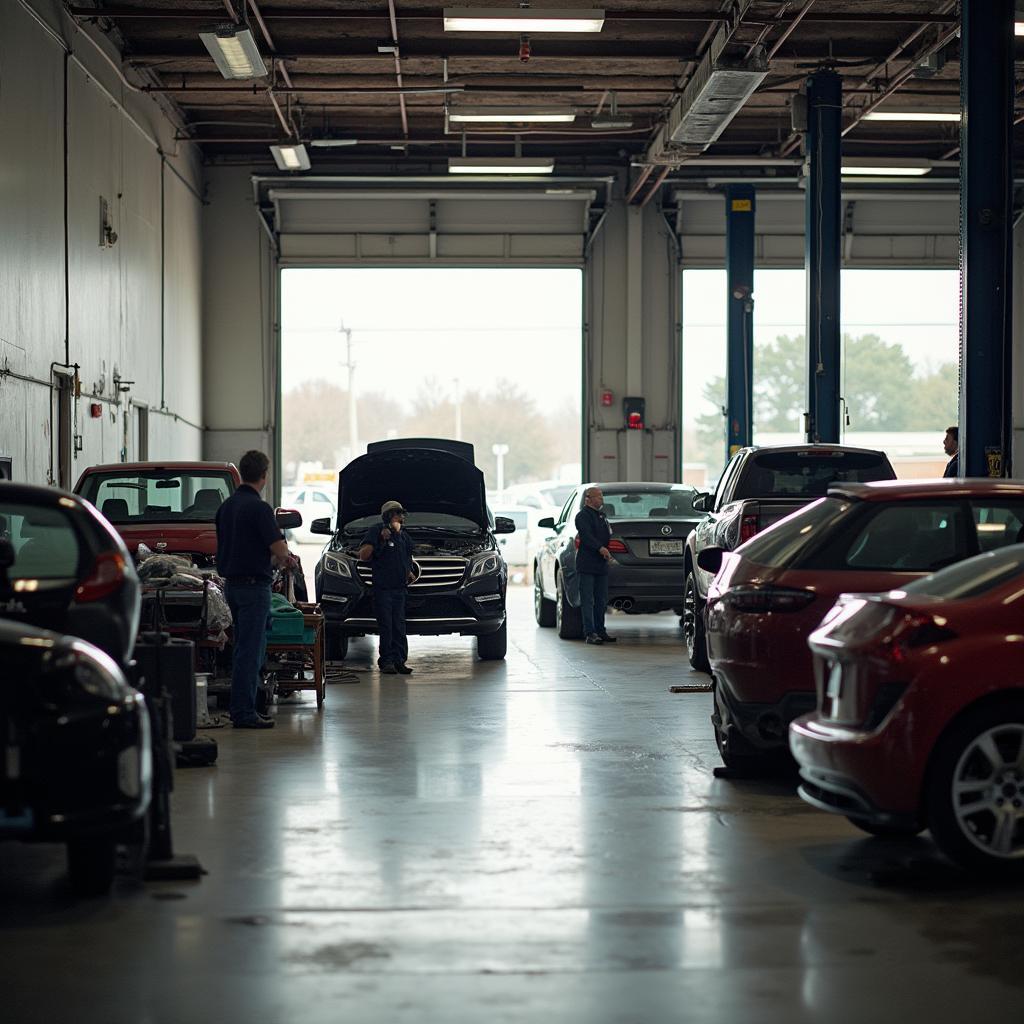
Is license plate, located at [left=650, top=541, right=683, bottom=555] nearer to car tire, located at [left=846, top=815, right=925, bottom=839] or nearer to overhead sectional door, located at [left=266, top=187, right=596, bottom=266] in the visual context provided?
car tire, located at [left=846, top=815, right=925, bottom=839]

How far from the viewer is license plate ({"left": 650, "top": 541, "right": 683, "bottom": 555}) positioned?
17656 mm

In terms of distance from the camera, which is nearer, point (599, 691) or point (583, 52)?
point (599, 691)

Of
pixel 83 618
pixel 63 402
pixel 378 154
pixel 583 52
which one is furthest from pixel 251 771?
pixel 378 154

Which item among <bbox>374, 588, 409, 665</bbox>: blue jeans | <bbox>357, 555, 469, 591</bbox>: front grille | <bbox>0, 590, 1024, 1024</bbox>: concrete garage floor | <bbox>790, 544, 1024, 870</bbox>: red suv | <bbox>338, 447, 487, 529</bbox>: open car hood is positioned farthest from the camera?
<bbox>338, 447, 487, 529</bbox>: open car hood

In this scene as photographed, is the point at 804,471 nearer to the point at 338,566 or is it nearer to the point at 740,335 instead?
the point at 338,566

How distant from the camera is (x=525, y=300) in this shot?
96.6 feet

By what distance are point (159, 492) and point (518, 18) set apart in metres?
7.28

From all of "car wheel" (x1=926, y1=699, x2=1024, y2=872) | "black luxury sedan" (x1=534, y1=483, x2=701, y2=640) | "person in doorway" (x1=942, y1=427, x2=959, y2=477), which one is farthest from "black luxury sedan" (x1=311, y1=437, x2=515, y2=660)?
"car wheel" (x1=926, y1=699, x2=1024, y2=872)

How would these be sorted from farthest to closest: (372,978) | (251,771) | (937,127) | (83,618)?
1. (937,127)
2. (251,771)
3. (83,618)
4. (372,978)

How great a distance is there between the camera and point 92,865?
588 centimetres

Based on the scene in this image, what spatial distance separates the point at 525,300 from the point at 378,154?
375 centimetres

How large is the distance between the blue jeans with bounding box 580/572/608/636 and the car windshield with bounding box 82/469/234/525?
4.62 m

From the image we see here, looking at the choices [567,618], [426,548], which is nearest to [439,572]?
[426,548]

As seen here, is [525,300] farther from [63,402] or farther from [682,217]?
[63,402]
